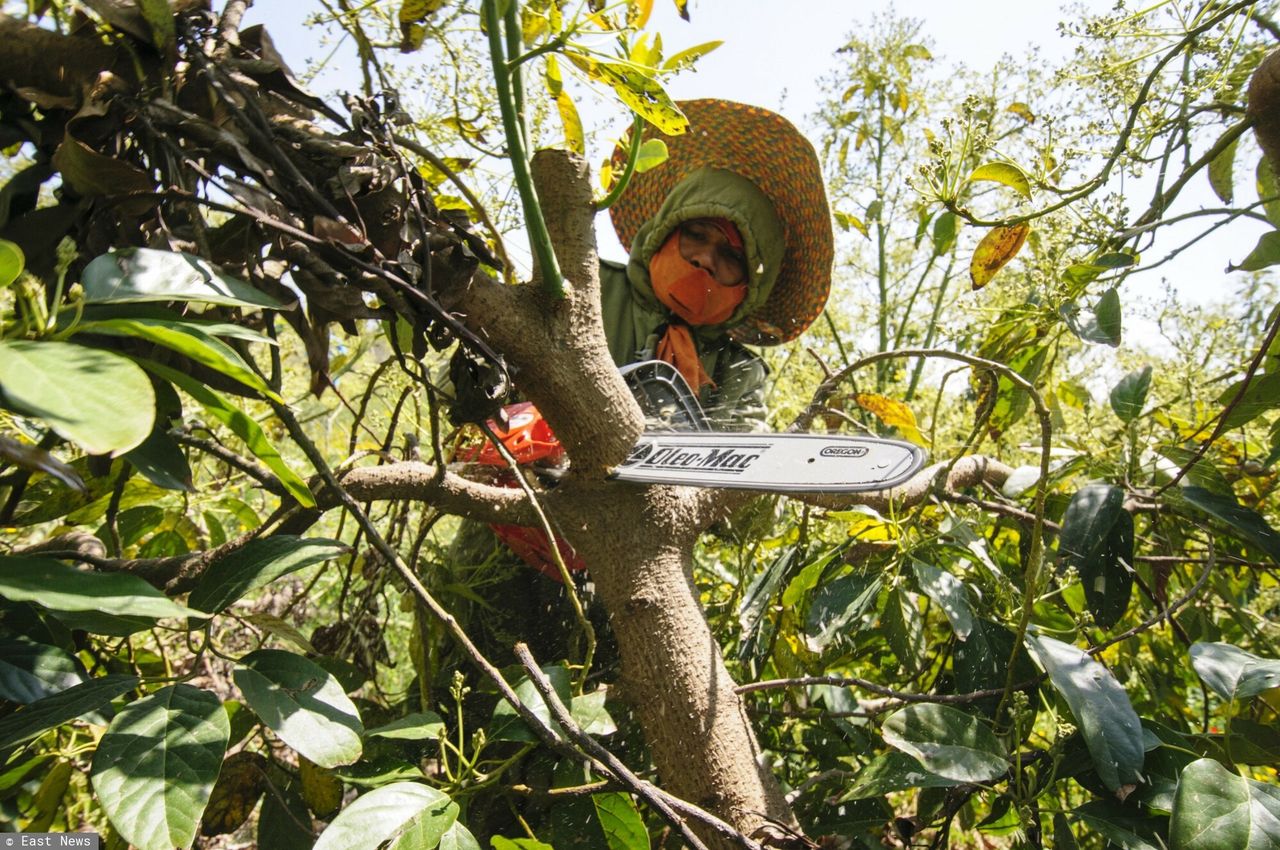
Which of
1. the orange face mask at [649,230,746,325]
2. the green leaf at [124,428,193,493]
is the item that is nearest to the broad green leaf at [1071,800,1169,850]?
the green leaf at [124,428,193,493]

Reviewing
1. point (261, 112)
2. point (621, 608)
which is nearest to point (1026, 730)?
point (621, 608)

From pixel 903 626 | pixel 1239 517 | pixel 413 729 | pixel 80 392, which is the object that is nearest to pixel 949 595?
pixel 903 626

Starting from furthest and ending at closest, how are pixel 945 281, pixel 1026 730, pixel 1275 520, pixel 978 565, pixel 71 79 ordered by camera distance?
1. pixel 945 281
2. pixel 1275 520
3. pixel 978 565
4. pixel 1026 730
5. pixel 71 79

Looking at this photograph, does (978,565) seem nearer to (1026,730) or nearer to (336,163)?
(1026,730)

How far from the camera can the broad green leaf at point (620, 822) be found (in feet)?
2.36

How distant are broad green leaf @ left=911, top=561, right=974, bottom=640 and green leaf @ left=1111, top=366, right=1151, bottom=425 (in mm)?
322

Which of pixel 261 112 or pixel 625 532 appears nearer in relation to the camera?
pixel 261 112

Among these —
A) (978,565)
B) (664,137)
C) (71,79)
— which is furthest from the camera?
(664,137)

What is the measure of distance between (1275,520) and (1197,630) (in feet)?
0.65

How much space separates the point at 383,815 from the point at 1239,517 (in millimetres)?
913

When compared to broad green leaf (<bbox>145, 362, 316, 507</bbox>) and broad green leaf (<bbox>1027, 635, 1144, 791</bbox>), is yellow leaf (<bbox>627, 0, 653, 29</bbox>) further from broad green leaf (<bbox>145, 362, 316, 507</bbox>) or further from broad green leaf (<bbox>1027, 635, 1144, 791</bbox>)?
broad green leaf (<bbox>1027, 635, 1144, 791</bbox>)

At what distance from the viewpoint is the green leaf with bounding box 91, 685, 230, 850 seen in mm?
479

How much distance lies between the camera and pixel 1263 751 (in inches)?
25.7

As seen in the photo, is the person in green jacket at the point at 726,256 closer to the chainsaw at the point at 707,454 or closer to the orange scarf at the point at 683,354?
the orange scarf at the point at 683,354
